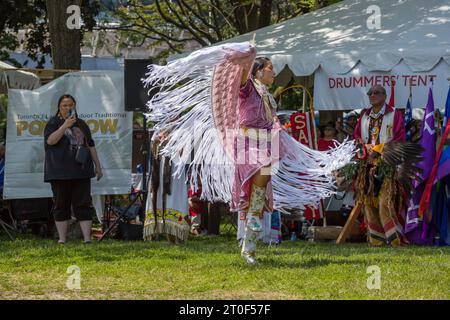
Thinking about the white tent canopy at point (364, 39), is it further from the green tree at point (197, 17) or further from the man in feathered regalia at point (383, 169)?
the green tree at point (197, 17)

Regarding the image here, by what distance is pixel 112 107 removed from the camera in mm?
11047

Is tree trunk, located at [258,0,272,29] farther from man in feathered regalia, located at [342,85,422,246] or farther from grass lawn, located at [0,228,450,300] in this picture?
grass lawn, located at [0,228,450,300]

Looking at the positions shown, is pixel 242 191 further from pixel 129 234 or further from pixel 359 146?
pixel 129 234

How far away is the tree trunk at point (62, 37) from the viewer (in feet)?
40.1

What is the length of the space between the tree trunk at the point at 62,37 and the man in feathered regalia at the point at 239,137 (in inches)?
175

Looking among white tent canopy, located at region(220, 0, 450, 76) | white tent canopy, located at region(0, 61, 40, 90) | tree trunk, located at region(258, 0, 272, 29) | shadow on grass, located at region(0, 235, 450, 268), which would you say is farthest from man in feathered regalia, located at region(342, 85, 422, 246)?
tree trunk, located at region(258, 0, 272, 29)

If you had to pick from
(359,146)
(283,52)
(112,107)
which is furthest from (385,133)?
(112,107)

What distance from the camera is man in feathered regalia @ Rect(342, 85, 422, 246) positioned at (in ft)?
31.2

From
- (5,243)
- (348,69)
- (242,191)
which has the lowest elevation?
(5,243)

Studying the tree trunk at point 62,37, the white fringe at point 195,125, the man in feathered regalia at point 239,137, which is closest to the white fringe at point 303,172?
the man in feathered regalia at point 239,137

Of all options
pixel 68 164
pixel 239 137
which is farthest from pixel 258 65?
pixel 68 164

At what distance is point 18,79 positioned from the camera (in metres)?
11.8

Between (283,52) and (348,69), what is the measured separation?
919 millimetres

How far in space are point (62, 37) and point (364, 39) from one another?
3959 mm
